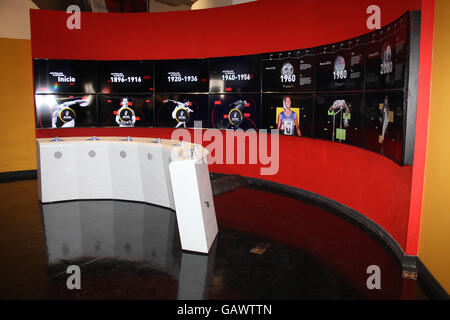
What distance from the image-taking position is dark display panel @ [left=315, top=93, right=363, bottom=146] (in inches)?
182

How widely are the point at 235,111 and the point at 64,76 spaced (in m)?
3.42

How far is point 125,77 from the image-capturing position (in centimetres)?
750

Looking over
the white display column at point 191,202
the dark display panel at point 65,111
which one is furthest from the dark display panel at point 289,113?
the dark display panel at point 65,111

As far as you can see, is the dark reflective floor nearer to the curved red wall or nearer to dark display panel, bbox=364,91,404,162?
the curved red wall

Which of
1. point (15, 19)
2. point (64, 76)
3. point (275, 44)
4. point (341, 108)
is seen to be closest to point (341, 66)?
point (341, 108)

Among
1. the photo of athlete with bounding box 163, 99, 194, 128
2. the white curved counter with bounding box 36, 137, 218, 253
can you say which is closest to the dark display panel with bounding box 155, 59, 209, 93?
the photo of athlete with bounding box 163, 99, 194, 128

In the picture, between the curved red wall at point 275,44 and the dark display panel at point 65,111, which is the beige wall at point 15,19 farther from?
the dark display panel at point 65,111

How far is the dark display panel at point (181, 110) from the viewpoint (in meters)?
7.25

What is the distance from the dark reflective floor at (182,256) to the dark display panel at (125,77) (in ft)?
9.15

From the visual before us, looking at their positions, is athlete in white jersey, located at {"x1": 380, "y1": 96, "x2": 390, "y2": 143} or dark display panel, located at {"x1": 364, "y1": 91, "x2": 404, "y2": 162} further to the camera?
athlete in white jersey, located at {"x1": 380, "y1": 96, "x2": 390, "y2": 143}

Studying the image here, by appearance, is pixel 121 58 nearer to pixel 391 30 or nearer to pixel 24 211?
Result: pixel 24 211

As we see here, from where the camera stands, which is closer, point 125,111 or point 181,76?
point 181,76

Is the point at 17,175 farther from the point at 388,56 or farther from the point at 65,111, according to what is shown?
the point at 388,56

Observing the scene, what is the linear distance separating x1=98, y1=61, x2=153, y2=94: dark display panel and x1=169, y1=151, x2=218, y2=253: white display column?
3.94 meters
